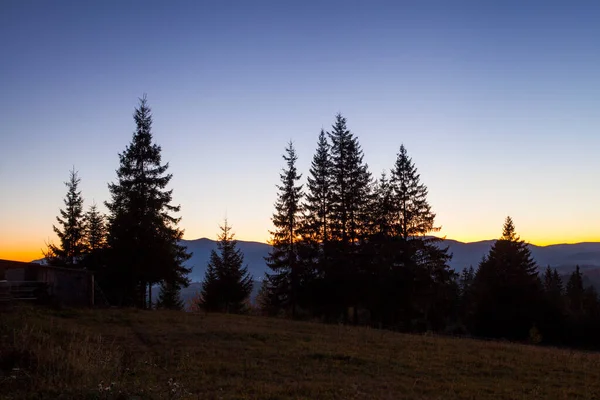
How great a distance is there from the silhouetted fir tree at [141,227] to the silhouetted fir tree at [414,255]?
60.4ft

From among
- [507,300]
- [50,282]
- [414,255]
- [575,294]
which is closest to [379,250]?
[414,255]

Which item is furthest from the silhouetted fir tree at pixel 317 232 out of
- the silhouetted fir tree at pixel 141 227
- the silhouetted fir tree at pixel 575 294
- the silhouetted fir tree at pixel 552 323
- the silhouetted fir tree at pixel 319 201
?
the silhouetted fir tree at pixel 575 294

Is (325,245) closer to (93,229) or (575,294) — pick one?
(93,229)

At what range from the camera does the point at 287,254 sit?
133ft

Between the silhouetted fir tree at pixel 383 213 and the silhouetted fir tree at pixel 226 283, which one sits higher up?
the silhouetted fir tree at pixel 383 213

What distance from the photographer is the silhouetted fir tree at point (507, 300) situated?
48.3 m

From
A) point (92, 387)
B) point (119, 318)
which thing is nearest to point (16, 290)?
point (119, 318)

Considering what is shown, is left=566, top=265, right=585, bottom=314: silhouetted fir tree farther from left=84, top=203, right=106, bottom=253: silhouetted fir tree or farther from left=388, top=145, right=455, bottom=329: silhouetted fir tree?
left=84, top=203, right=106, bottom=253: silhouetted fir tree

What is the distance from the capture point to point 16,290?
26609 mm

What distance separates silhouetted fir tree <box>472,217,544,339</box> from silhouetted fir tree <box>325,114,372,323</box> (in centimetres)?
2044

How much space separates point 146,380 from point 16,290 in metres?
21.3

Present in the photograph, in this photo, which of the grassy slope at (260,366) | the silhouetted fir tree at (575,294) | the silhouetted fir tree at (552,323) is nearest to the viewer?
the grassy slope at (260,366)

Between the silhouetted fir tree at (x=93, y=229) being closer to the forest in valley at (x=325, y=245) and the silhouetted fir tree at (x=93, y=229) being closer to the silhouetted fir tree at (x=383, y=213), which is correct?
the forest in valley at (x=325, y=245)

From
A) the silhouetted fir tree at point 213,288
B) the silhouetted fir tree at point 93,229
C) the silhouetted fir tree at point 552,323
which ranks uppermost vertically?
the silhouetted fir tree at point 93,229
